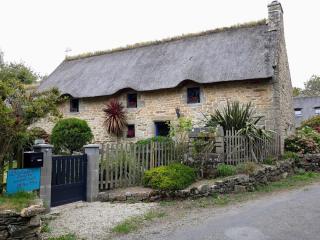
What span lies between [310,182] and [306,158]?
9.47ft

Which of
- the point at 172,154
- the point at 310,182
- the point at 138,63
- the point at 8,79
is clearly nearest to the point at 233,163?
the point at 172,154

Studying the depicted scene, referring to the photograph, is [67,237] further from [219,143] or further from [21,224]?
[219,143]

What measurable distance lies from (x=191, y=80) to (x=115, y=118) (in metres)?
4.54

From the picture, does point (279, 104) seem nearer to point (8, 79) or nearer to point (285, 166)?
point (285, 166)

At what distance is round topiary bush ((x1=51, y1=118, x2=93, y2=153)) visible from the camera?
13.1 meters

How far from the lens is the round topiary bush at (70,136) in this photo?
1312 cm

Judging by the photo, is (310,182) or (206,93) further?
(206,93)

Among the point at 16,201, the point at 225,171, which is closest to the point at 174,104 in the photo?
the point at 225,171

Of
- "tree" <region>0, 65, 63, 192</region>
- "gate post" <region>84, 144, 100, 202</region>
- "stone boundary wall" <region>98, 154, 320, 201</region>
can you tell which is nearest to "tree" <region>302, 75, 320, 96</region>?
"stone boundary wall" <region>98, 154, 320, 201</region>

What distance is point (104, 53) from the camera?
21391 millimetres

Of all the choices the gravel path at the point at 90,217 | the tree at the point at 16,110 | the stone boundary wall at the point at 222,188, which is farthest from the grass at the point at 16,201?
the stone boundary wall at the point at 222,188

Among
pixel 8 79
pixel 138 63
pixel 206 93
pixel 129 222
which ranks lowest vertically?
pixel 129 222

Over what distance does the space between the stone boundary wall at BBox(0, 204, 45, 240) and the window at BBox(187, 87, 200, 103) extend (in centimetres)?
1145

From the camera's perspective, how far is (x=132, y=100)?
55.9ft
